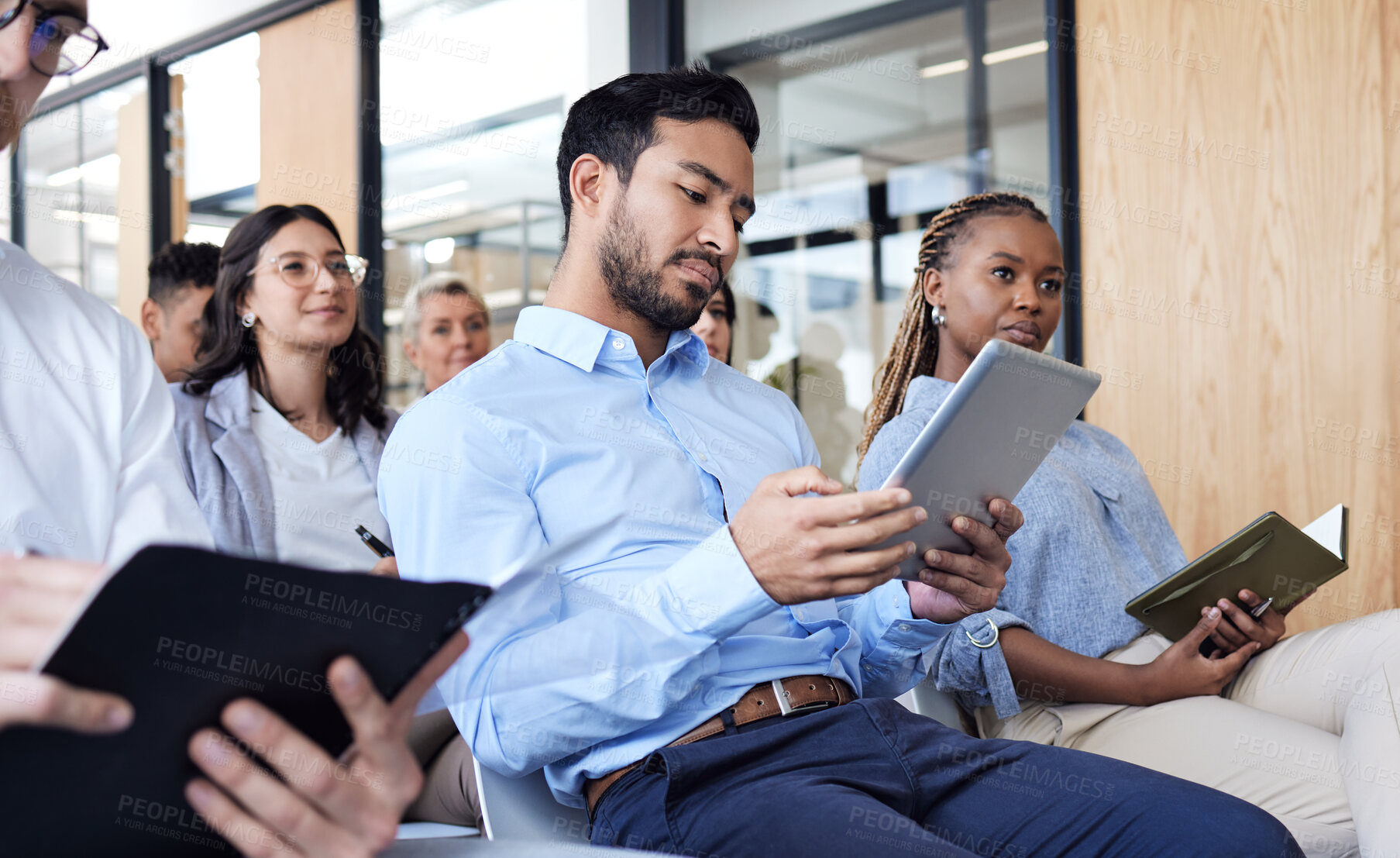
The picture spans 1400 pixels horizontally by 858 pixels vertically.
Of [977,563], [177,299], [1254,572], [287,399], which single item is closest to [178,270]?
[177,299]

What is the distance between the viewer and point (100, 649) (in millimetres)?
Result: 583

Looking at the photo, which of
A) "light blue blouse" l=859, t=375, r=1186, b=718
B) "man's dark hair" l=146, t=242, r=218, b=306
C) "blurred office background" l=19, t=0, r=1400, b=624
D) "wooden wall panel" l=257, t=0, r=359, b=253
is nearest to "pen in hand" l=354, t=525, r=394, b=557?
"light blue blouse" l=859, t=375, r=1186, b=718

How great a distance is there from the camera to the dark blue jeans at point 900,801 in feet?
3.69

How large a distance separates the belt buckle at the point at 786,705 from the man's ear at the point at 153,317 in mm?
2928

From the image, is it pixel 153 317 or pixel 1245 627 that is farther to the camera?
pixel 153 317

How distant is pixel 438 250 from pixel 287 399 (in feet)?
9.82

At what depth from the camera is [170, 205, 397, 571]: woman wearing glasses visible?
241cm

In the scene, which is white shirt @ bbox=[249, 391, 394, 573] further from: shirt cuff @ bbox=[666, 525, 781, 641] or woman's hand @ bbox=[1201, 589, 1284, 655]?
woman's hand @ bbox=[1201, 589, 1284, 655]

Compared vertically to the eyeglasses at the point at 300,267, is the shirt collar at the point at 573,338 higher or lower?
lower

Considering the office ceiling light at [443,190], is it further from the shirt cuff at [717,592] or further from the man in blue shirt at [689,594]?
the shirt cuff at [717,592]

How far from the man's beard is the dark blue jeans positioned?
2.01 ft

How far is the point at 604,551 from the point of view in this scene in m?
1.39

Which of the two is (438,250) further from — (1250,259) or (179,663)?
(179,663)

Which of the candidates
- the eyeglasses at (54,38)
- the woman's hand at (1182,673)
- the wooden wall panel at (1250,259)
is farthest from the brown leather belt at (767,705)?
the wooden wall panel at (1250,259)
